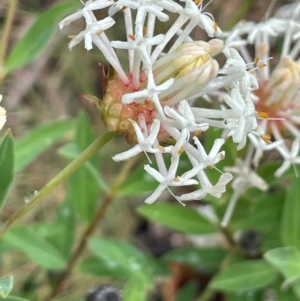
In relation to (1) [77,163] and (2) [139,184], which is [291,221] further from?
(1) [77,163]

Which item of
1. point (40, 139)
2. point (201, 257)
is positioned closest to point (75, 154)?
point (40, 139)

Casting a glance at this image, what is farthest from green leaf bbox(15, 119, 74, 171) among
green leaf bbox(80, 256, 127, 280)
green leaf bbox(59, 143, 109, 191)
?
green leaf bbox(80, 256, 127, 280)

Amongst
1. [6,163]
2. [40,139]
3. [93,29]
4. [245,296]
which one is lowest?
[245,296]

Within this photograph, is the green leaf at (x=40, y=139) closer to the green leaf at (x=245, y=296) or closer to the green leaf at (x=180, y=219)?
the green leaf at (x=180, y=219)

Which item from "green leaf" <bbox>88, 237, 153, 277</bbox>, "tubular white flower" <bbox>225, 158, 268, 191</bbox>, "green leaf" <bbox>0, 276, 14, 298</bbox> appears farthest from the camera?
"green leaf" <bbox>88, 237, 153, 277</bbox>

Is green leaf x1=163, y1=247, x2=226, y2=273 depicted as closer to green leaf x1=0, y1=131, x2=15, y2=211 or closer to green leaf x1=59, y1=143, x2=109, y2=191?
green leaf x1=59, y1=143, x2=109, y2=191
